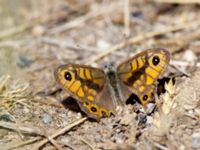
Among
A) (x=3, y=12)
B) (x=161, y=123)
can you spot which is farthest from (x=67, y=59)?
(x=161, y=123)

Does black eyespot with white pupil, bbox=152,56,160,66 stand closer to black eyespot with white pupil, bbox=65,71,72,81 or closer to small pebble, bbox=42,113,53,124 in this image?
black eyespot with white pupil, bbox=65,71,72,81

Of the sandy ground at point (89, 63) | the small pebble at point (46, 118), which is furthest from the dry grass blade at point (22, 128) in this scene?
the small pebble at point (46, 118)

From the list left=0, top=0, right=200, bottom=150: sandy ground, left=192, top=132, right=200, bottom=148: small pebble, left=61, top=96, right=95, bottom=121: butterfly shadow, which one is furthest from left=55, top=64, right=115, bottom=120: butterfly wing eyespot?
left=192, top=132, right=200, bottom=148: small pebble

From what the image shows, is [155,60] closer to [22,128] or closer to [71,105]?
[71,105]

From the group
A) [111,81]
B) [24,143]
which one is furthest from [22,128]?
[111,81]

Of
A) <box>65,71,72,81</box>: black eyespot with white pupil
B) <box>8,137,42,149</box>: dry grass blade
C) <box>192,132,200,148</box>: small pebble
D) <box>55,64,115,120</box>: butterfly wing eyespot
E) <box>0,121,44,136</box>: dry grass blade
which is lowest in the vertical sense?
<box>192,132,200,148</box>: small pebble

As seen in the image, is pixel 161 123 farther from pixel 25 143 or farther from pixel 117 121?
pixel 25 143

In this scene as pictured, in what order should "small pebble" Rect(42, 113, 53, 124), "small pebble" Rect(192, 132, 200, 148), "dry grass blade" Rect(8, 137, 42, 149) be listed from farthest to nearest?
"small pebble" Rect(42, 113, 53, 124) < "dry grass blade" Rect(8, 137, 42, 149) < "small pebble" Rect(192, 132, 200, 148)
